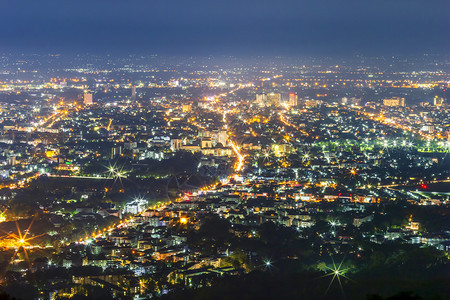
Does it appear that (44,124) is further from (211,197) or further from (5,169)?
(211,197)

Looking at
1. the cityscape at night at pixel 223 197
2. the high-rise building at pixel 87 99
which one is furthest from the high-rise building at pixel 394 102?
the high-rise building at pixel 87 99

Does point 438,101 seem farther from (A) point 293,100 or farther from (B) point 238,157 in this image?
(B) point 238,157

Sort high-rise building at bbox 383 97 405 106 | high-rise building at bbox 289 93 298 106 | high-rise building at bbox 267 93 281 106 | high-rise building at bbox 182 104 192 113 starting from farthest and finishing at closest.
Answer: high-rise building at bbox 267 93 281 106 < high-rise building at bbox 289 93 298 106 < high-rise building at bbox 383 97 405 106 < high-rise building at bbox 182 104 192 113

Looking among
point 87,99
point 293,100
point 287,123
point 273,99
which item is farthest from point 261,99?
point 287,123

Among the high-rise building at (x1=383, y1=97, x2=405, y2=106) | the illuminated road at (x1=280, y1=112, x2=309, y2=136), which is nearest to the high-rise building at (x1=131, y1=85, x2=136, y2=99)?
the illuminated road at (x1=280, y1=112, x2=309, y2=136)

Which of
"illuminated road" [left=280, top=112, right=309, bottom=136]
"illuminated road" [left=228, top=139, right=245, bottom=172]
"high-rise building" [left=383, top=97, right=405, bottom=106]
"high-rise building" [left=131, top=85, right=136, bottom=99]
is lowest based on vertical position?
"high-rise building" [left=131, top=85, right=136, bottom=99]

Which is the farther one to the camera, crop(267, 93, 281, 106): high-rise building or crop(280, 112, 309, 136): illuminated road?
crop(267, 93, 281, 106): high-rise building

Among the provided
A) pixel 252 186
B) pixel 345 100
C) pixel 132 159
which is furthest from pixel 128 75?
pixel 252 186

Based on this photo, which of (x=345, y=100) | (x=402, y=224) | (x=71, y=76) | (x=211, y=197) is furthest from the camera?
(x=71, y=76)

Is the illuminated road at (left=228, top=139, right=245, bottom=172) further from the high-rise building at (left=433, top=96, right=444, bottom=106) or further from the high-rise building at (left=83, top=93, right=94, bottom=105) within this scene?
the high-rise building at (left=433, top=96, right=444, bottom=106)

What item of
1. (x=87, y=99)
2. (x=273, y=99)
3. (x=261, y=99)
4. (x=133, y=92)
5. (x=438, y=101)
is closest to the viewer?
→ (x=438, y=101)

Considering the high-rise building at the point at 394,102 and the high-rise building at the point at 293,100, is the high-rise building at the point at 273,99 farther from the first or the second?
the high-rise building at the point at 394,102
